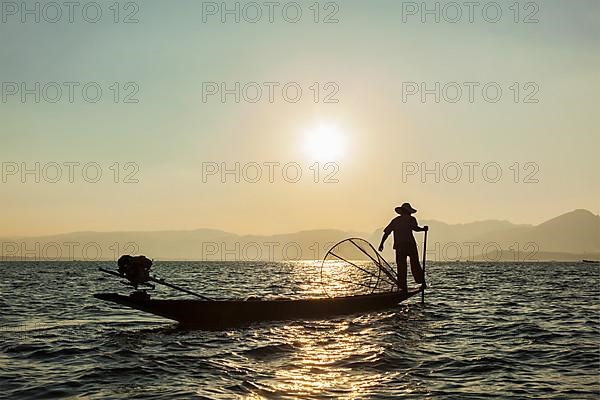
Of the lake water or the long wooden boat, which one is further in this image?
the long wooden boat

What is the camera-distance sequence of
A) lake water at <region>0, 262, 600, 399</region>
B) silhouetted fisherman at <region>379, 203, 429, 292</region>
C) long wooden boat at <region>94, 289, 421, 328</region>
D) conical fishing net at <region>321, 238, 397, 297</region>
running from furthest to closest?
silhouetted fisherman at <region>379, 203, 429, 292</region>
conical fishing net at <region>321, 238, 397, 297</region>
long wooden boat at <region>94, 289, 421, 328</region>
lake water at <region>0, 262, 600, 399</region>

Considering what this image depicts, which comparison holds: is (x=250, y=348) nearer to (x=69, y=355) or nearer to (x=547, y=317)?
(x=69, y=355)

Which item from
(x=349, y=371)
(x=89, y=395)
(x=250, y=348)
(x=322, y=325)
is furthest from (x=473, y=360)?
(x=89, y=395)

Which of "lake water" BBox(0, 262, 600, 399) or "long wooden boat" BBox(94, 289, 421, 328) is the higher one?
"long wooden boat" BBox(94, 289, 421, 328)

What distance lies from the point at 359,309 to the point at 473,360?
10683mm

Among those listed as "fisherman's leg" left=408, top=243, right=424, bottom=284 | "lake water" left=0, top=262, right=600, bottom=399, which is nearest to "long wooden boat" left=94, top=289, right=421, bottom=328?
"lake water" left=0, top=262, right=600, bottom=399

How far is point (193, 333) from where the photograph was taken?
2005 centimetres

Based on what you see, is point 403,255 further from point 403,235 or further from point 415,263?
point 415,263

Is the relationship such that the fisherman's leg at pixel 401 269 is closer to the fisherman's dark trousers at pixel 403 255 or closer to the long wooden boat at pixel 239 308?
the fisherman's dark trousers at pixel 403 255

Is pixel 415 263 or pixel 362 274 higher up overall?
pixel 415 263

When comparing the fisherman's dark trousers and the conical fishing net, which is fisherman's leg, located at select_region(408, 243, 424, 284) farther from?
the conical fishing net

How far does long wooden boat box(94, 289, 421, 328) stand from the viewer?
2006cm

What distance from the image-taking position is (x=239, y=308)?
22.0 m

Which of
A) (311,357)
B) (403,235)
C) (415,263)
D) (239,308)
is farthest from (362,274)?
(311,357)
